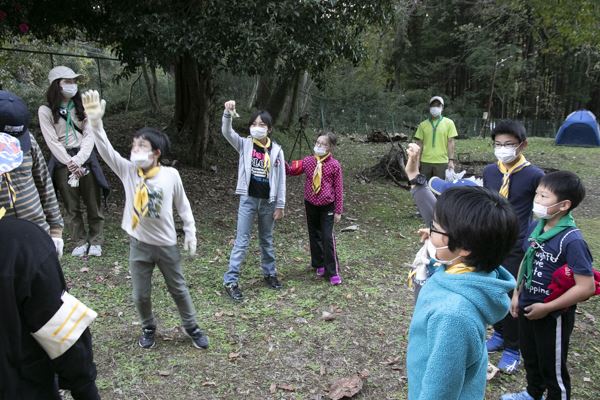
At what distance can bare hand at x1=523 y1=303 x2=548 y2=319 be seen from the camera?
117 inches

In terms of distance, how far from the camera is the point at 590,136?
67.8ft

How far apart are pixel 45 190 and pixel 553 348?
11.4ft

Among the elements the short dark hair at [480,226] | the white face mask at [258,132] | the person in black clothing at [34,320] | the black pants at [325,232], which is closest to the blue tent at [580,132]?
the black pants at [325,232]

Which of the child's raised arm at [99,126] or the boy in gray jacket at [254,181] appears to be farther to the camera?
the boy in gray jacket at [254,181]

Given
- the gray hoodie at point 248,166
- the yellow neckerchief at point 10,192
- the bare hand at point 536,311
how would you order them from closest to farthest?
the yellow neckerchief at point 10,192, the bare hand at point 536,311, the gray hoodie at point 248,166

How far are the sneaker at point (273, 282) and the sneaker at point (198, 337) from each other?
1.34 meters

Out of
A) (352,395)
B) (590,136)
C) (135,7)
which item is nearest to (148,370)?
(352,395)

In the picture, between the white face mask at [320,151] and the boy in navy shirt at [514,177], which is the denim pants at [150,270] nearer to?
the white face mask at [320,151]

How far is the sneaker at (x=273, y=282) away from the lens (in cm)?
515

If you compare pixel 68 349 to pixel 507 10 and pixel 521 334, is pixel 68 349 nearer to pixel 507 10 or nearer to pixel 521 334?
pixel 521 334

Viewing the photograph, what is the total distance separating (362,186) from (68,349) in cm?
902

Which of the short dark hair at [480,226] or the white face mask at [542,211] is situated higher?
the short dark hair at [480,226]

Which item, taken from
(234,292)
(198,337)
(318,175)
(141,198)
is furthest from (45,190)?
(318,175)

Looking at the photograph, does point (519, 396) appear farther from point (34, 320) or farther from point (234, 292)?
point (34, 320)
